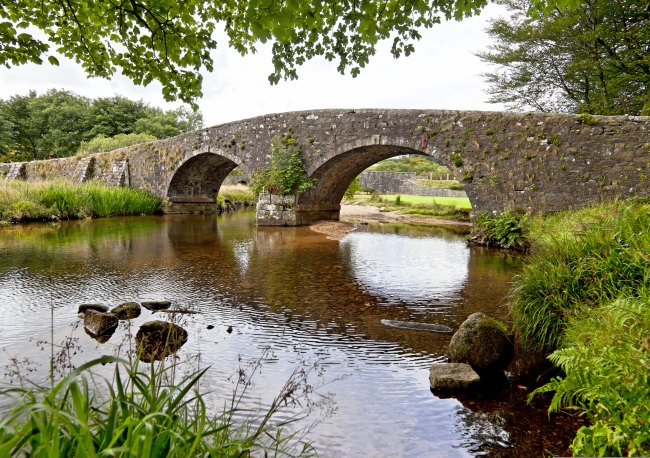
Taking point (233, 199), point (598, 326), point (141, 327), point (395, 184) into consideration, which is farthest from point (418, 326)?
point (395, 184)

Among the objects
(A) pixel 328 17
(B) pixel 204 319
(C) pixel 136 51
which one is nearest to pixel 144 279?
(B) pixel 204 319

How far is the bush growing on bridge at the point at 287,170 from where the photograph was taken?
14406mm

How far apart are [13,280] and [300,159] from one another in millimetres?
9687

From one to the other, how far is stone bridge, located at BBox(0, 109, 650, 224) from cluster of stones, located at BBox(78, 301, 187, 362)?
30.2 ft

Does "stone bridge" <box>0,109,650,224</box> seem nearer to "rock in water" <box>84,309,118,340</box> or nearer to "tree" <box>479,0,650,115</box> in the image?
"tree" <box>479,0,650,115</box>

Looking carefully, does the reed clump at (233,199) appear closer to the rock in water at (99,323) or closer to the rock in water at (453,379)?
the rock in water at (99,323)

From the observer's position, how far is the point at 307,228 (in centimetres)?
1433

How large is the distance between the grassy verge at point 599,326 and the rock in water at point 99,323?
12.8 feet

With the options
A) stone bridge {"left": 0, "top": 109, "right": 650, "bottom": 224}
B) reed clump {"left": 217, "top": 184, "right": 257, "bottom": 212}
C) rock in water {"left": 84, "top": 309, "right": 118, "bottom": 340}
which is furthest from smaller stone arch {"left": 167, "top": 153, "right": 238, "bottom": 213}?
rock in water {"left": 84, "top": 309, "right": 118, "bottom": 340}

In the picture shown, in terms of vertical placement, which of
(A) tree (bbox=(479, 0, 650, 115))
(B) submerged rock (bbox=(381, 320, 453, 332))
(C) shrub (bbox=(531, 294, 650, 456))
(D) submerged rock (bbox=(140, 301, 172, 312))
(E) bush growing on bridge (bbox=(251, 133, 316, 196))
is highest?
(A) tree (bbox=(479, 0, 650, 115))

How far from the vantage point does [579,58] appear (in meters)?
14.5

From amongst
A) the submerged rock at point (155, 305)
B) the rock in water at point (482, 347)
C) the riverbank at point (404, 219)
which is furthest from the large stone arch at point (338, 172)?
the submerged rock at point (155, 305)

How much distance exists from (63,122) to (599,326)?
1900 inches

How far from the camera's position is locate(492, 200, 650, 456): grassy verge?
1874 millimetres
